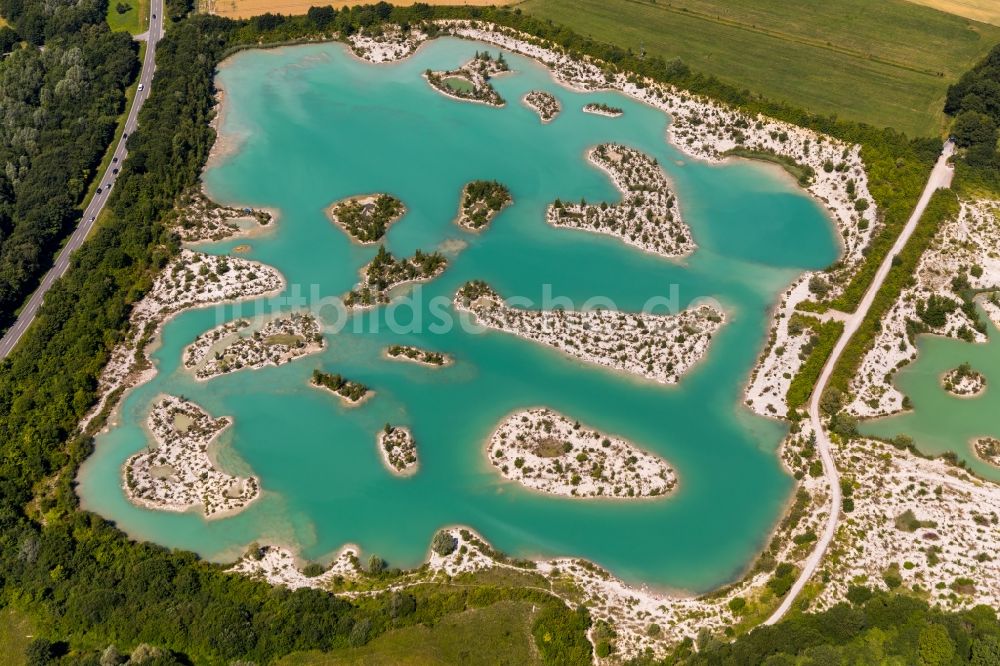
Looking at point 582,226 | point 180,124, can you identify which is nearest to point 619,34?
point 582,226

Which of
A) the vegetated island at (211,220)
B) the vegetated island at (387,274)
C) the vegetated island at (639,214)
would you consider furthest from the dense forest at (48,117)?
the vegetated island at (639,214)

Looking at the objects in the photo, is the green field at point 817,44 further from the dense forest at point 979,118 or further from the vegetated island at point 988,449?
the vegetated island at point 988,449

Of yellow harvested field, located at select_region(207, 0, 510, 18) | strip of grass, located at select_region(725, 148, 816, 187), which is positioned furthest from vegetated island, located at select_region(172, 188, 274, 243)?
strip of grass, located at select_region(725, 148, 816, 187)

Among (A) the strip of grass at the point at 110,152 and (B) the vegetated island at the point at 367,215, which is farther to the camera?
(A) the strip of grass at the point at 110,152

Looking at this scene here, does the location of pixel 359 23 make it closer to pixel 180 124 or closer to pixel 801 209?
pixel 180 124

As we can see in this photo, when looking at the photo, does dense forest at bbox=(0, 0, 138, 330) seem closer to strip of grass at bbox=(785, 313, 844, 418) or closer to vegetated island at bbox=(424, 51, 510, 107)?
vegetated island at bbox=(424, 51, 510, 107)

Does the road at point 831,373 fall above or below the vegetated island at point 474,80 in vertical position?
below
